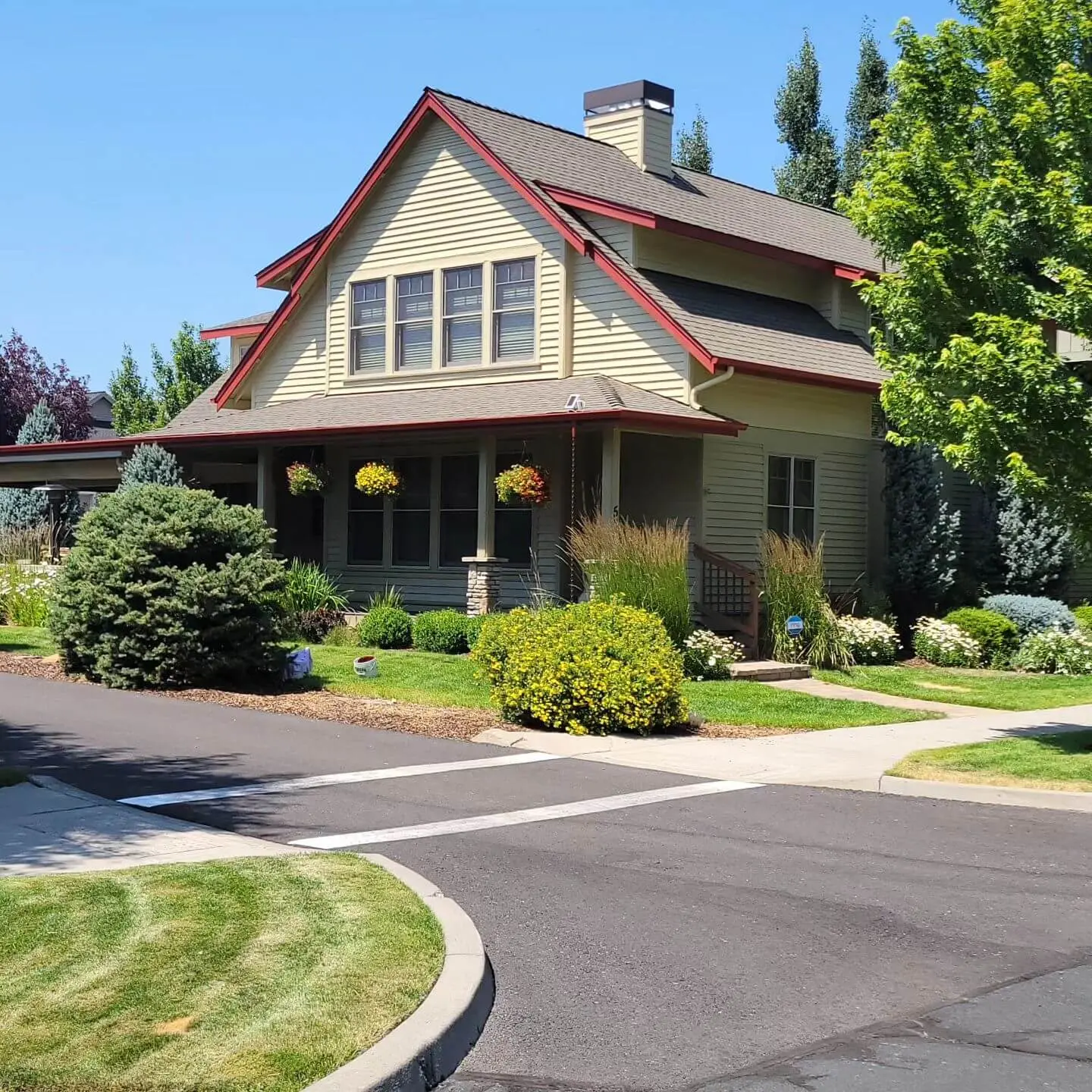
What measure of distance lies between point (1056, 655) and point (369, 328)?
12.3 meters

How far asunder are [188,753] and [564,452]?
415 inches

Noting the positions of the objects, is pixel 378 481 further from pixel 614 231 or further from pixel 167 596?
pixel 167 596

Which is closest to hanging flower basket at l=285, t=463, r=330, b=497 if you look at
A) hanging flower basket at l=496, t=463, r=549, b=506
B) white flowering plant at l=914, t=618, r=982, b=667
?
hanging flower basket at l=496, t=463, r=549, b=506

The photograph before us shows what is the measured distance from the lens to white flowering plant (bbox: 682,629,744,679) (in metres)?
17.9

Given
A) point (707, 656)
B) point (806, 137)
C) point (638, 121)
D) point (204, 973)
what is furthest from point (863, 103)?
point (204, 973)

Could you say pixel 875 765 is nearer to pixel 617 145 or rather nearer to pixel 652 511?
pixel 652 511

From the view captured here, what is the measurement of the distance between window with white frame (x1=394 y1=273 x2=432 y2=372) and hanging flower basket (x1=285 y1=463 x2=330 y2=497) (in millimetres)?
2236

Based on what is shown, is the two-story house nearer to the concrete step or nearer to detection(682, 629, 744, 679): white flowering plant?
the concrete step

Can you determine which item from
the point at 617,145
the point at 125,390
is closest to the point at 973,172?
the point at 617,145

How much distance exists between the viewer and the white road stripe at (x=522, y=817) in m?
9.16

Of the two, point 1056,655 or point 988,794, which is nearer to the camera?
point 988,794

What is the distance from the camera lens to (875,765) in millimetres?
12328

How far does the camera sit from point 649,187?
24156mm

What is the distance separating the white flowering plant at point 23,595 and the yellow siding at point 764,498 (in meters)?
11.3
